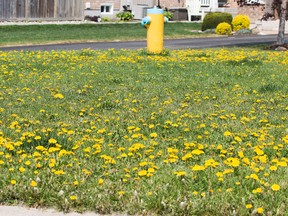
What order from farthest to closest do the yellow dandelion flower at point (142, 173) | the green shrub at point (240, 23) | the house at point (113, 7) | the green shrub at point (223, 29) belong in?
the house at point (113, 7) → the green shrub at point (240, 23) → the green shrub at point (223, 29) → the yellow dandelion flower at point (142, 173)

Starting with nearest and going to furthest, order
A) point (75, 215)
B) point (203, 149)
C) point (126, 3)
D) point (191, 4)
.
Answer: point (75, 215), point (203, 149), point (126, 3), point (191, 4)

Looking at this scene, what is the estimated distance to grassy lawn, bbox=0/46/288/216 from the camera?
5.62 m

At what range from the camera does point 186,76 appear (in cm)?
1393

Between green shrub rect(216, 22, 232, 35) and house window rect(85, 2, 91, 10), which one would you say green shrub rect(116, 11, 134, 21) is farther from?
green shrub rect(216, 22, 232, 35)

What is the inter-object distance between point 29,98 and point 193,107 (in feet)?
8.74

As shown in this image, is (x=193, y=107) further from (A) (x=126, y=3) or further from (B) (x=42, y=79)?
(A) (x=126, y=3)

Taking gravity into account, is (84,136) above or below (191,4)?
below

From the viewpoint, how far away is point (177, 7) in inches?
1959

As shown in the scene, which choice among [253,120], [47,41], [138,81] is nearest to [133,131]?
[253,120]

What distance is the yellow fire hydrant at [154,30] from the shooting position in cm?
1948

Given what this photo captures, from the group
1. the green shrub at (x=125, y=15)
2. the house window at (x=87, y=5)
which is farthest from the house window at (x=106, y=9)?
the house window at (x=87, y=5)

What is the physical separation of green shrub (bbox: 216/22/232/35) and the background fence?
9424mm

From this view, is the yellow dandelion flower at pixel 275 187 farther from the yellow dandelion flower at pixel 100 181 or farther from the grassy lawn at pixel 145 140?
the yellow dandelion flower at pixel 100 181

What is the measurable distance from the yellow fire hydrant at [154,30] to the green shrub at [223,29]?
686 inches
